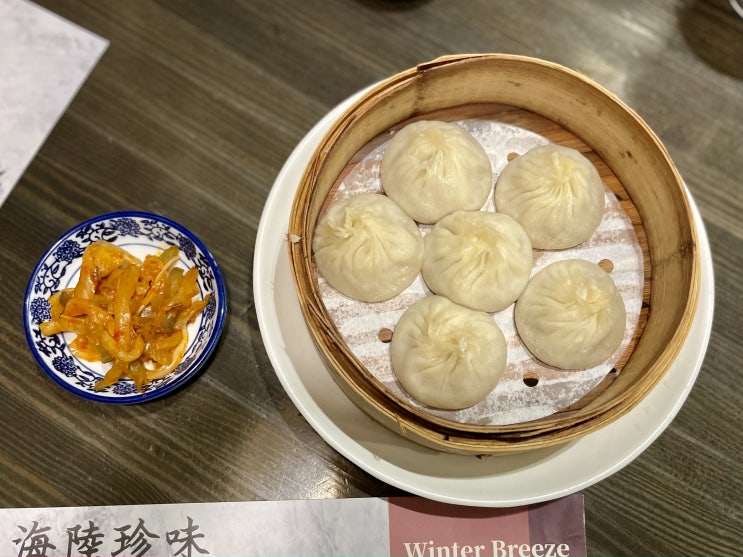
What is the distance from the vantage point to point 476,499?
4.04ft

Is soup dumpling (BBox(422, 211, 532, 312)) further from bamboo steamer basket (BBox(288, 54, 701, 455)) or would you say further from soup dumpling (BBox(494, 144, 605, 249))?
bamboo steamer basket (BBox(288, 54, 701, 455))

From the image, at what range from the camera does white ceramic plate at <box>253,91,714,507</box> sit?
124 centimetres

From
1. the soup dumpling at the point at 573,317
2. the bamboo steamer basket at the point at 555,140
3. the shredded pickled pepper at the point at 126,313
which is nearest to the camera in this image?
the bamboo steamer basket at the point at 555,140

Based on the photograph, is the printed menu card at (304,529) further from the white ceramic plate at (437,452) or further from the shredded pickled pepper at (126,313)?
the shredded pickled pepper at (126,313)

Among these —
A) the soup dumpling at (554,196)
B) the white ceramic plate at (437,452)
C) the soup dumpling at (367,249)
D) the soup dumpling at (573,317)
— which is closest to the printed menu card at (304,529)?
the white ceramic plate at (437,452)

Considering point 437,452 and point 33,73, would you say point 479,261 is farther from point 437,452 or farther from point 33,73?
point 33,73

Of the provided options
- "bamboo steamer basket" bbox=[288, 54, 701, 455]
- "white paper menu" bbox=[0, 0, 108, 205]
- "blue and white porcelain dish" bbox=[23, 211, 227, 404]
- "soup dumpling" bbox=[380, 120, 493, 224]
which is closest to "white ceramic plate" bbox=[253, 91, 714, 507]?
"bamboo steamer basket" bbox=[288, 54, 701, 455]

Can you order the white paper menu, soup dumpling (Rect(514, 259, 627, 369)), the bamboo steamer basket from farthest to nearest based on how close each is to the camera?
the white paper menu → soup dumpling (Rect(514, 259, 627, 369)) → the bamboo steamer basket

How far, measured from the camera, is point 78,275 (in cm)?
145

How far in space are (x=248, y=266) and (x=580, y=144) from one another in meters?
0.88

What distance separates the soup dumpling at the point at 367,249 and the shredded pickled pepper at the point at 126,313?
1.13 ft

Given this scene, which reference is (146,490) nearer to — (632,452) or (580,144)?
(632,452)

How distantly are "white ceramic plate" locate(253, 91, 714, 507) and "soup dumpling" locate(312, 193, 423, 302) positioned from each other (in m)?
0.13

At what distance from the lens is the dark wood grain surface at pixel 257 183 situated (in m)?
1.43
